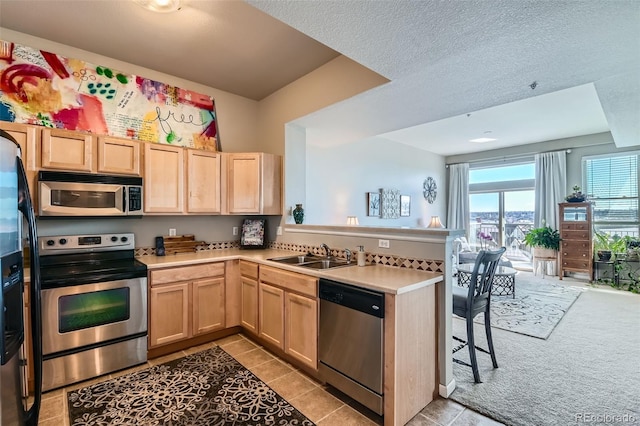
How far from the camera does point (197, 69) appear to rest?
3.49 meters

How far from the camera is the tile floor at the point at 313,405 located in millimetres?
2023

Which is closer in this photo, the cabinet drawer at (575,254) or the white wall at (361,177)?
the white wall at (361,177)

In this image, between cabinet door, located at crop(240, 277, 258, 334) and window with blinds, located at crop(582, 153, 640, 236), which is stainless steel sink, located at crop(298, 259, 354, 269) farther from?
window with blinds, located at crop(582, 153, 640, 236)

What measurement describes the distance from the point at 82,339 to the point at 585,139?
359 inches

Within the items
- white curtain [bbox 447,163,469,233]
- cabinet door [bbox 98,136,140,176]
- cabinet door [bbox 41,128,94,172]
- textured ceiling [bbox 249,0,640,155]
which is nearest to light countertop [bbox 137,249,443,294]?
cabinet door [bbox 98,136,140,176]

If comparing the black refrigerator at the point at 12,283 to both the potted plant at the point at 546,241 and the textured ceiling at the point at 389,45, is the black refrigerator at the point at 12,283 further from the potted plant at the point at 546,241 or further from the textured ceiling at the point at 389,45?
the potted plant at the point at 546,241

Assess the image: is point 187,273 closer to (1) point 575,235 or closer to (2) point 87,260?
(2) point 87,260

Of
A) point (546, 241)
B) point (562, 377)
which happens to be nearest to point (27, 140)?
point (562, 377)

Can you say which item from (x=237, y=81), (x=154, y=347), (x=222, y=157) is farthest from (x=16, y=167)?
(x=237, y=81)

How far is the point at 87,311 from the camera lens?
2514mm

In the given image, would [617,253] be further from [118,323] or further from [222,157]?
[118,323]

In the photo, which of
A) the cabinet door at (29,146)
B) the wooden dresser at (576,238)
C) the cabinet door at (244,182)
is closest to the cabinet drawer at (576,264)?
the wooden dresser at (576,238)

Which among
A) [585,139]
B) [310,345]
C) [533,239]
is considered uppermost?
[585,139]

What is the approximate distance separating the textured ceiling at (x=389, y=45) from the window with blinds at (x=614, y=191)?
2507 mm
